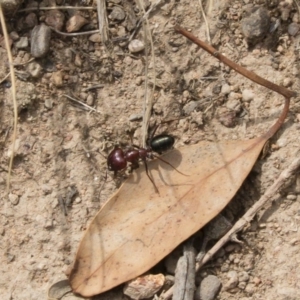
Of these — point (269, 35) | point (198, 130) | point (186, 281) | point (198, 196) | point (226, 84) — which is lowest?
point (186, 281)

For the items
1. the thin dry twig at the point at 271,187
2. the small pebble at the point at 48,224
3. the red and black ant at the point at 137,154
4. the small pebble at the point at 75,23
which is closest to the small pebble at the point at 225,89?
the thin dry twig at the point at 271,187

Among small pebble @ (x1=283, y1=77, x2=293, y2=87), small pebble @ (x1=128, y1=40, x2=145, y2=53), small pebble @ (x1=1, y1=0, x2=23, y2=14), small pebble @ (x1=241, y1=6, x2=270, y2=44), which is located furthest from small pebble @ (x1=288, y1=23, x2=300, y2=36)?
small pebble @ (x1=1, y1=0, x2=23, y2=14)

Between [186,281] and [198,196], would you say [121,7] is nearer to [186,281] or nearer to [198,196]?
[198,196]

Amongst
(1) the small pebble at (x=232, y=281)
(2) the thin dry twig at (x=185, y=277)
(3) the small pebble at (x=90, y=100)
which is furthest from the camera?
(3) the small pebble at (x=90, y=100)

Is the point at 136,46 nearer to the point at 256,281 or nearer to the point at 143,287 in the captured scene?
→ the point at 143,287

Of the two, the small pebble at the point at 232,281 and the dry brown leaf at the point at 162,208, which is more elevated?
the dry brown leaf at the point at 162,208

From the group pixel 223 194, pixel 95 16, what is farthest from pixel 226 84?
pixel 95 16

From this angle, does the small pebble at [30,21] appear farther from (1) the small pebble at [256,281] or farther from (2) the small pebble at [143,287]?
(1) the small pebble at [256,281]
